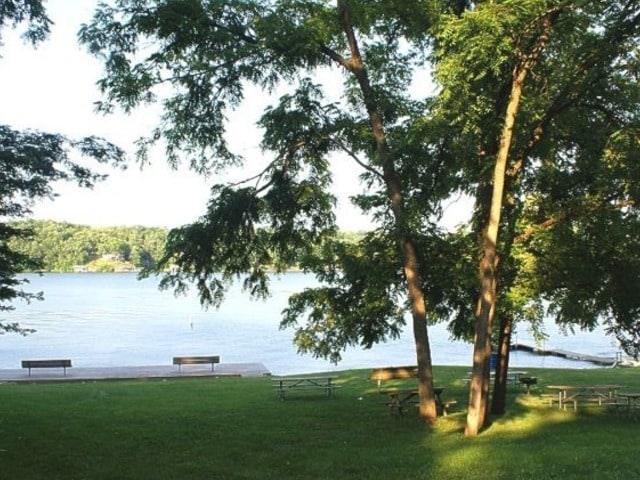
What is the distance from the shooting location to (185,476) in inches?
343

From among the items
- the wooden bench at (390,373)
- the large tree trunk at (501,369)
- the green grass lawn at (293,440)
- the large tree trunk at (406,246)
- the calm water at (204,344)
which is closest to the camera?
the green grass lawn at (293,440)

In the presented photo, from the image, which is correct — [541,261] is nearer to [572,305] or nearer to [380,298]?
[572,305]

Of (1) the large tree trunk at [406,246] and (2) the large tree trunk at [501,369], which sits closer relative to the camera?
→ (1) the large tree trunk at [406,246]

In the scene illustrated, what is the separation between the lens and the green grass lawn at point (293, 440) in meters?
8.86

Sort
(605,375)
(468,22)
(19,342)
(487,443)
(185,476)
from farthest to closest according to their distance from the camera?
(19,342), (605,375), (487,443), (468,22), (185,476)

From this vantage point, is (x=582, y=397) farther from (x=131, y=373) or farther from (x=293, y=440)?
(x=131, y=373)

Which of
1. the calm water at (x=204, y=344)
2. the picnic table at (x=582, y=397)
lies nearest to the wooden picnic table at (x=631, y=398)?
the picnic table at (x=582, y=397)

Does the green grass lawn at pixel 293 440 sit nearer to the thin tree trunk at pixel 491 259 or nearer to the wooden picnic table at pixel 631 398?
the wooden picnic table at pixel 631 398

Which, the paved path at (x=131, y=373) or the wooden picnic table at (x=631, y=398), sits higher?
the paved path at (x=131, y=373)

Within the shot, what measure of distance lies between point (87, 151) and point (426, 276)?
6660 mm

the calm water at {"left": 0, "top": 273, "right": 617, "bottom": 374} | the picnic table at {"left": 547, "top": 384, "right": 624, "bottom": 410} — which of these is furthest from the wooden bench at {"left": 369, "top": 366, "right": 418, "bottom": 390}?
the calm water at {"left": 0, "top": 273, "right": 617, "bottom": 374}

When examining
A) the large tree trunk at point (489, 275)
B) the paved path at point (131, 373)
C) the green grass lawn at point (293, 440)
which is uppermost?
the large tree trunk at point (489, 275)

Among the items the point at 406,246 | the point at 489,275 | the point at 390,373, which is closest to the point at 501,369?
the point at 406,246

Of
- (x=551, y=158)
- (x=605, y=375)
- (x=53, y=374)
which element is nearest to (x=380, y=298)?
(x=551, y=158)
